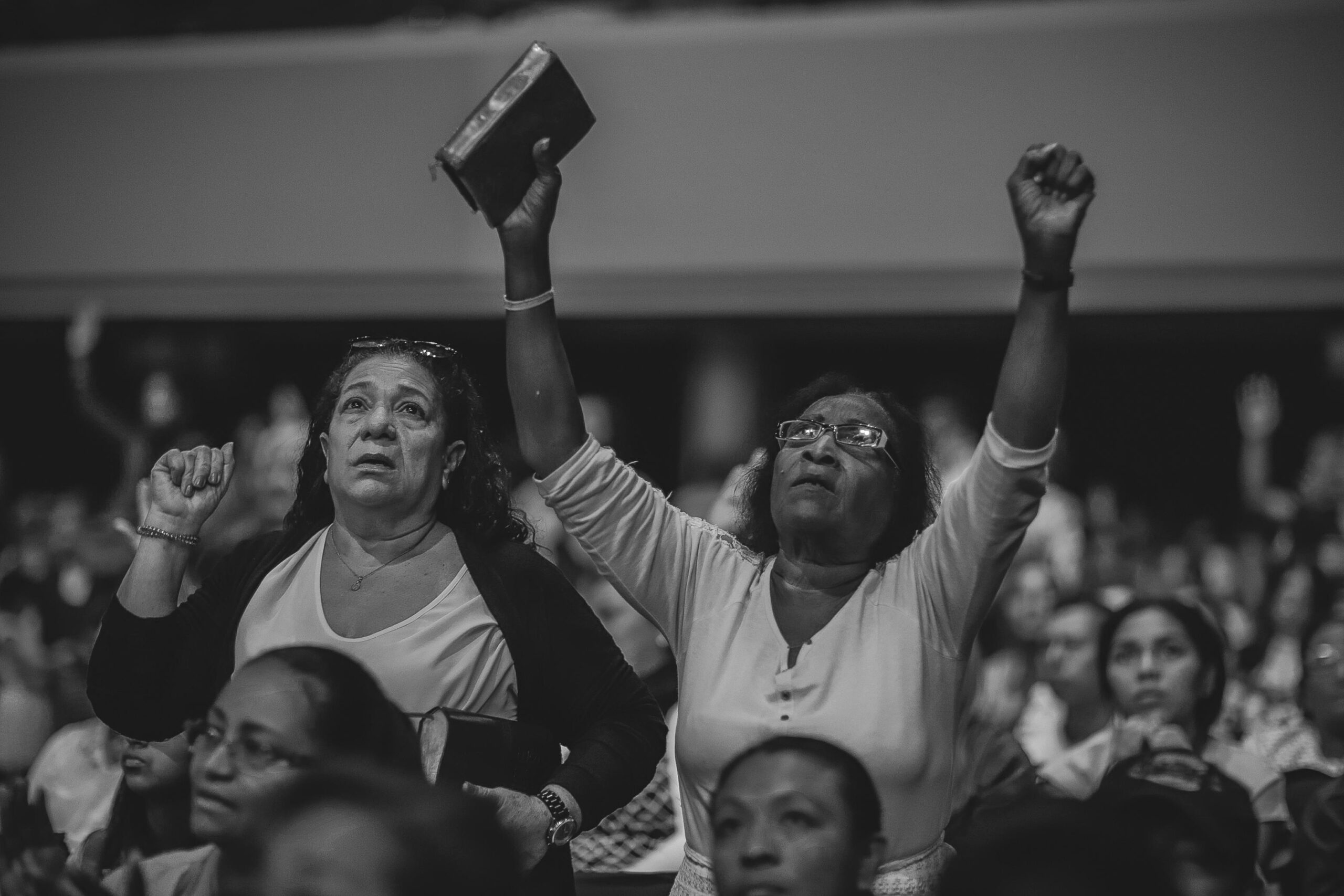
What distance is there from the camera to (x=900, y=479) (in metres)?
2.38

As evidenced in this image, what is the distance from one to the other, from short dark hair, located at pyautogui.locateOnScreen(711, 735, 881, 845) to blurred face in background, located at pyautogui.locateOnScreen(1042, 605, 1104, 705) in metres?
2.25

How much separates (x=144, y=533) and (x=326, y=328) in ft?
26.9

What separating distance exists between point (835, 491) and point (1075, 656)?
7.13ft

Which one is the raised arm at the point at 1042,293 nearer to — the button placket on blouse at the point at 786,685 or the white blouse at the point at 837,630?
the white blouse at the point at 837,630

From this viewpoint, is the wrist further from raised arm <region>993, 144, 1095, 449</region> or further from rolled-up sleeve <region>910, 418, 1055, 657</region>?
raised arm <region>993, 144, 1095, 449</region>

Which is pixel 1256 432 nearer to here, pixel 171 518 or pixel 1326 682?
pixel 1326 682

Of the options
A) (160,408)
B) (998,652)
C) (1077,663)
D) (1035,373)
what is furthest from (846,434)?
(160,408)

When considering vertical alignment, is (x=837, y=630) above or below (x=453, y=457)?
below

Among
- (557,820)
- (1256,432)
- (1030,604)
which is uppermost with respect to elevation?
(1256,432)

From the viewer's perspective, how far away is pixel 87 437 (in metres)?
11.3

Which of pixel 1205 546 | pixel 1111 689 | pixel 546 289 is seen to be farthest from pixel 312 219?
pixel 546 289

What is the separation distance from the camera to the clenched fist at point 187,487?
7.78 ft

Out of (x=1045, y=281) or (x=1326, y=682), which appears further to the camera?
(x=1326, y=682)

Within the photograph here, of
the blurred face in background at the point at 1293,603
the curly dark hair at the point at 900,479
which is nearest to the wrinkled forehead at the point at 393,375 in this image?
the curly dark hair at the point at 900,479
